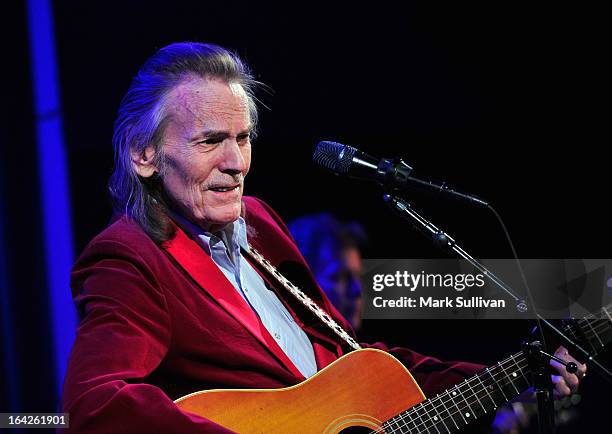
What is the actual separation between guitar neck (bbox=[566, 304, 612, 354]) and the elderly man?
0.14 m

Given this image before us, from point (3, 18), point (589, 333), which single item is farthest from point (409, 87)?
point (589, 333)

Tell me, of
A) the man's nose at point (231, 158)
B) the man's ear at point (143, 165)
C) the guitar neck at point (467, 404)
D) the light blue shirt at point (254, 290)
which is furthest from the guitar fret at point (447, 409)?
the man's ear at point (143, 165)

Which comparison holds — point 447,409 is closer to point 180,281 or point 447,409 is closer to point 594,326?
point 594,326

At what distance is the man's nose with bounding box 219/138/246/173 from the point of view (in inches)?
82.0

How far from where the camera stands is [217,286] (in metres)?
2.05

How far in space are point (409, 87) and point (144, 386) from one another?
2847 mm

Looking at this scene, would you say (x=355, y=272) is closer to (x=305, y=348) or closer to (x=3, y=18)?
(x=305, y=348)

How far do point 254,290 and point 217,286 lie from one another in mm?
252

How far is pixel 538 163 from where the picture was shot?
4168 millimetres

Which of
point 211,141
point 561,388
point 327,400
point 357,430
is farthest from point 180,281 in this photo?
point 561,388

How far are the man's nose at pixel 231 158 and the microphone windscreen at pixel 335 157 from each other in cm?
22

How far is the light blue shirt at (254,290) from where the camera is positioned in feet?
7.14

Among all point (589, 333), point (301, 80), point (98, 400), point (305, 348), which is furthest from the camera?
point (301, 80)

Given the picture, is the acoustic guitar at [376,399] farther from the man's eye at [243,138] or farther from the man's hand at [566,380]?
the man's eye at [243,138]
